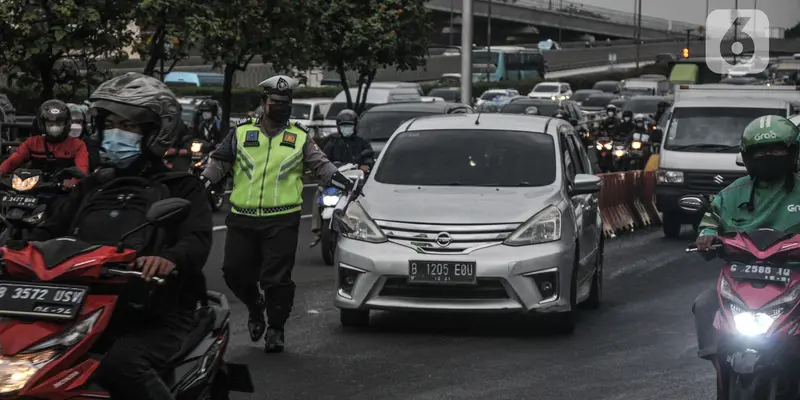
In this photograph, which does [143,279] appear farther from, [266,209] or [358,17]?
[358,17]

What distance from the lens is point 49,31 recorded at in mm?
21062

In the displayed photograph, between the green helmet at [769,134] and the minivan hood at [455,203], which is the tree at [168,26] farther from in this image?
the green helmet at [769,134]

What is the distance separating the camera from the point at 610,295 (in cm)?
1337

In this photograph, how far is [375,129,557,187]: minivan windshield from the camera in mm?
11438

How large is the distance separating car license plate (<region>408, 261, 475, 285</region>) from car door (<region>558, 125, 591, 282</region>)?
1.02 metres

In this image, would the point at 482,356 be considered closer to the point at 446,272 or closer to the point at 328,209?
the point at 446,272

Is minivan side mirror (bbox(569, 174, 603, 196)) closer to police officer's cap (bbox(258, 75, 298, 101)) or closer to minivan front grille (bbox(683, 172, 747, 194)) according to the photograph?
police officer's cap (bbox(258, 75, 298, 101))

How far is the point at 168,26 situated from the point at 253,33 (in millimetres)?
Result: 5423

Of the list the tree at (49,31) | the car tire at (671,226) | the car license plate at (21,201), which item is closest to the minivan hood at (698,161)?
the car tire at (671,226)

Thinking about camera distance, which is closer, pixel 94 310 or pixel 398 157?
pixel 94 310

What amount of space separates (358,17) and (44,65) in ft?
57.6

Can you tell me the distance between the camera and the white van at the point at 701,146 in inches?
785

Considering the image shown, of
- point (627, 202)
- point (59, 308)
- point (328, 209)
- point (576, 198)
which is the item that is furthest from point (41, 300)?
point (627, 202)

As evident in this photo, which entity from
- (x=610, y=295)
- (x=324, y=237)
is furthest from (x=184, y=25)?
(x=610, y=295)
